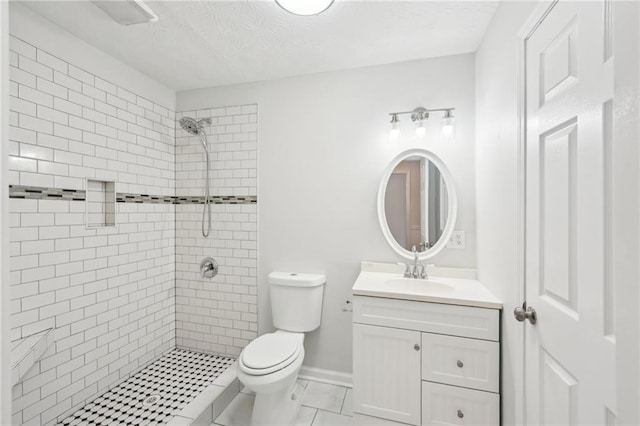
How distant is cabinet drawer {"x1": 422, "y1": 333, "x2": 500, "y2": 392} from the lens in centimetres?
150

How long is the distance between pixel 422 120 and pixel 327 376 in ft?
6.70

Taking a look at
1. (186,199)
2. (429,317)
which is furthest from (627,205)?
(186,199)

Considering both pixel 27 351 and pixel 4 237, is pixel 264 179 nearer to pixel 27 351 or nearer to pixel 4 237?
pixel 27 351

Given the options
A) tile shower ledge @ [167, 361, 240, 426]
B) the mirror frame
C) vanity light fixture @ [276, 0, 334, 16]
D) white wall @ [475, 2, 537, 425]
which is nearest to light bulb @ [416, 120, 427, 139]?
the mirror frame

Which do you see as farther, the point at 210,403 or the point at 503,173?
the point at 210,403

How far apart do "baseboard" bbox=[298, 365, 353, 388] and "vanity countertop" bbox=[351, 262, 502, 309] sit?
842 millimetres

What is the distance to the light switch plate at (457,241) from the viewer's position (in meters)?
2.03

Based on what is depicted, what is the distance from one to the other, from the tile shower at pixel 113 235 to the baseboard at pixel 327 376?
1.77ft

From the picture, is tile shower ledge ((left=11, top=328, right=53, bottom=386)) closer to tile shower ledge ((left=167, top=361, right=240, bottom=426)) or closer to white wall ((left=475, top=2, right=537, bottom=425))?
tile shower ledge ((left=167, top=361, right=240, bottom=426))

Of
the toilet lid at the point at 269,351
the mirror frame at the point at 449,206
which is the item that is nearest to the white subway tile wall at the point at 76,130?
the toilet lid at the point at 269,351

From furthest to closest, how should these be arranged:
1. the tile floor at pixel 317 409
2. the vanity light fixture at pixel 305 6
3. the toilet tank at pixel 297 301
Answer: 1. the toilet tank at pixel 297 301
2. the tile floor at pixel 317 409
3. the vanity light fixture at pixel 305 6

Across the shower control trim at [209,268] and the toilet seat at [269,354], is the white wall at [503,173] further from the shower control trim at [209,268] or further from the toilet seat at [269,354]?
the shower control trim at [209,268]

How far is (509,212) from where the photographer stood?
1.37 metres

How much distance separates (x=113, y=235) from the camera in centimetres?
209
